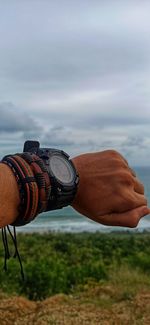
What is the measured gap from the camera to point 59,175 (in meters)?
1.55

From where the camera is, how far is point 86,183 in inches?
60.1

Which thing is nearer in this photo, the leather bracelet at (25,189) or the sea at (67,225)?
the leather bracelet at (25,189)

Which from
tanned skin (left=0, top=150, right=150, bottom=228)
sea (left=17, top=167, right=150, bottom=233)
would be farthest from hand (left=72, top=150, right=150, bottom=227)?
sea (left=17, top=167, right=150, bottom=233)

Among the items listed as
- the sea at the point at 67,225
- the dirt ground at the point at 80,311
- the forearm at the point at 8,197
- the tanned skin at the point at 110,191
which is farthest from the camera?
the sea at the point at 67,225

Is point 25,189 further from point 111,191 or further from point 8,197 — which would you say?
point 111,191

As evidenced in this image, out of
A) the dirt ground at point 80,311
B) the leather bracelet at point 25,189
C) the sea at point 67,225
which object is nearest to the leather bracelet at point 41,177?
the leather bracelet at point 25,189

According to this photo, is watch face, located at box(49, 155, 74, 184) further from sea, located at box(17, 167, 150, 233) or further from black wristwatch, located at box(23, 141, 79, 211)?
sea, located at box(17, 167, 150, 233)

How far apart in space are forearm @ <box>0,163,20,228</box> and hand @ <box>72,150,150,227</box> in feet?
0.65

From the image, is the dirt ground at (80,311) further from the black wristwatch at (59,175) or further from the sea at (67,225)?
the sea at (67,225)

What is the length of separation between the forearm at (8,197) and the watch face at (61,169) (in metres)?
0.15

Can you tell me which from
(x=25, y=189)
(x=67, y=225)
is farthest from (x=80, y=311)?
(x=67, y=225)

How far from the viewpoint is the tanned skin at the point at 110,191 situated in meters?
1.47

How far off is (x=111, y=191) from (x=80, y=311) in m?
6.13

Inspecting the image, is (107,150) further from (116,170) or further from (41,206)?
(41,206)
